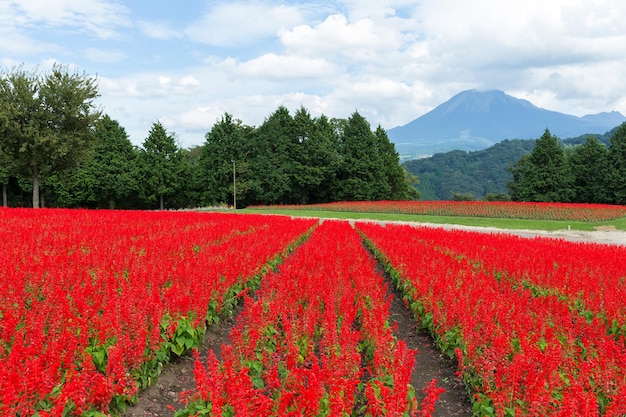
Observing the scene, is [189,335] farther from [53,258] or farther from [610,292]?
[610,292]

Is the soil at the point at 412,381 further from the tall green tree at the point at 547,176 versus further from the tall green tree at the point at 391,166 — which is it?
the tall green tree at the point at 391,166

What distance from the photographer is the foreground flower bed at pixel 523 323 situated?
442cm

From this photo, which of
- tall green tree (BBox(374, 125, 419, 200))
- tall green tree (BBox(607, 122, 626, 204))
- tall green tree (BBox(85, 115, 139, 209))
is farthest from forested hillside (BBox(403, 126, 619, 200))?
tall green tree (BBox(85, 115, 139, 209))

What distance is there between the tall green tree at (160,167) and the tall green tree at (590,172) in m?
52.5

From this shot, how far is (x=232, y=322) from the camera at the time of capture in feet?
28.8

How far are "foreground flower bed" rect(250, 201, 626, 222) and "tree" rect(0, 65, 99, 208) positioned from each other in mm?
27644

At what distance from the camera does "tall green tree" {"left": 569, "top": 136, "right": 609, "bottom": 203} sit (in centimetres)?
5406

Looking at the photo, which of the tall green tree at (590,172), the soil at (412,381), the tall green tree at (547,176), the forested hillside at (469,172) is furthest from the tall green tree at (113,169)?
the forested hillside at (469,172)

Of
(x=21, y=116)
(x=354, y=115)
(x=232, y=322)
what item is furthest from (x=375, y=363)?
(x=354, y=115)

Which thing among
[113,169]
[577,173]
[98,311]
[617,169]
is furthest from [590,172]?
[98,311]

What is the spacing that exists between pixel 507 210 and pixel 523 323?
118ft

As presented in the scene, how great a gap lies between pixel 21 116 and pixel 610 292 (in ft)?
113

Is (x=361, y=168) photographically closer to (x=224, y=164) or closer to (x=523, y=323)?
(x=224, y=164)

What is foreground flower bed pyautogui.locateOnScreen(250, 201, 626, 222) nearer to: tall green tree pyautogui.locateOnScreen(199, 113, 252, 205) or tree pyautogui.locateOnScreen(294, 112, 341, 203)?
tree pyautogui.locateOnScreen(294, 112, 341, 203)
